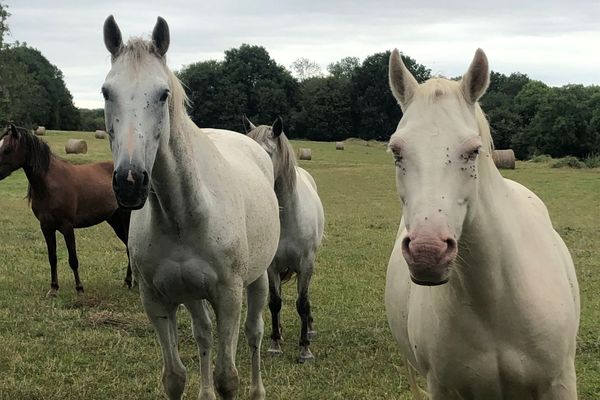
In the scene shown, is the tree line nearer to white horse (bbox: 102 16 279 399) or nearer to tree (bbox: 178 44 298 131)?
tree (bbox: 178 44 298 131)

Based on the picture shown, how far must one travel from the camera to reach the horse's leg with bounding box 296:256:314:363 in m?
5.32

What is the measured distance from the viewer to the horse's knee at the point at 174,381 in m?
3.60

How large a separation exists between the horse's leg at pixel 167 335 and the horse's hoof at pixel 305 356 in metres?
1.74

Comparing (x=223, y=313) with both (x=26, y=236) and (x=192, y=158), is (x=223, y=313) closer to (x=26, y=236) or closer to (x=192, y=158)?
(x=192, y=158)

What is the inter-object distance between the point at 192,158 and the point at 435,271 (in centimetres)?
187

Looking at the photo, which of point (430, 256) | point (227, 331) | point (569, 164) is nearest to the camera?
point (430, 256)

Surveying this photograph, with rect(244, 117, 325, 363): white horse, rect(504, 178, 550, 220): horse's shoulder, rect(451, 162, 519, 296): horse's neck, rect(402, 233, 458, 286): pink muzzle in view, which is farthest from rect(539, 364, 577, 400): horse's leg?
rect(244, 117, 325, 363): white horse

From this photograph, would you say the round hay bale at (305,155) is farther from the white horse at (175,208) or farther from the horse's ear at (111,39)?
the horse's ear at (111,39)

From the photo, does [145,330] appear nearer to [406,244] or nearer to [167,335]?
[167,335]

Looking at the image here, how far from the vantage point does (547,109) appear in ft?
144

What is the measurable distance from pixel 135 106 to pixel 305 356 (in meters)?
3.29

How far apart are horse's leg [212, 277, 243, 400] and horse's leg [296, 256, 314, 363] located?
174 centimetres

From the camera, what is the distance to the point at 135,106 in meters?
2.61

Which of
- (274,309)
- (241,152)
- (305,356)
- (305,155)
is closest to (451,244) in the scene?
(241,152)
